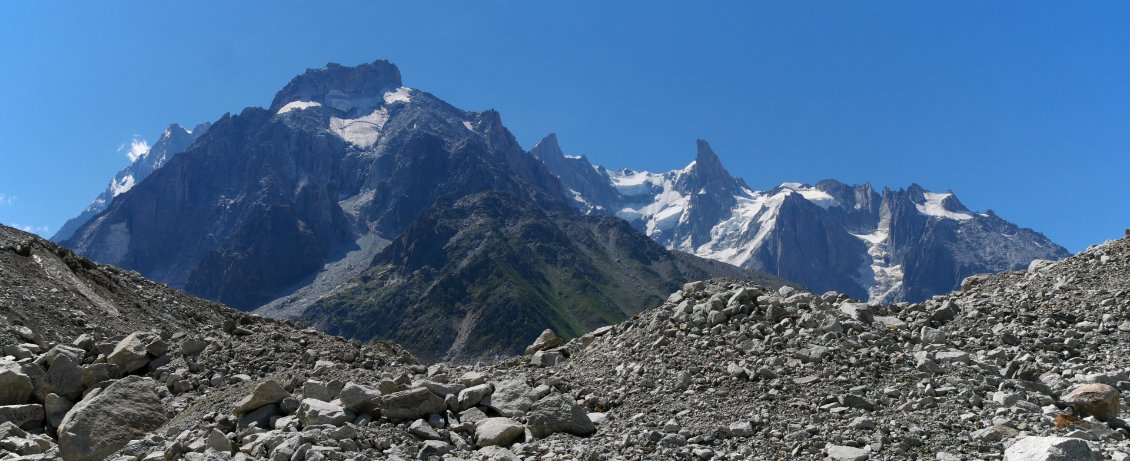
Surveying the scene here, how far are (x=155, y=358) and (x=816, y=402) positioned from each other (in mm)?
19072

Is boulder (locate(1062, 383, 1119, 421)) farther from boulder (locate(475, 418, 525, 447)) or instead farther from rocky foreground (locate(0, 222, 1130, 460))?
boulder (locate(475, 418, 525, 447))

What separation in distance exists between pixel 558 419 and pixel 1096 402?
10590 millimetres

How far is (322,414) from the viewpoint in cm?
1747

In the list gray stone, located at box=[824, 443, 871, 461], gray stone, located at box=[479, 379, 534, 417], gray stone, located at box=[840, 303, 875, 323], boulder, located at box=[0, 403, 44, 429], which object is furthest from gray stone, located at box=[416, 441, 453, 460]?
gray stone, located at box=[840, 303, 875, 323]

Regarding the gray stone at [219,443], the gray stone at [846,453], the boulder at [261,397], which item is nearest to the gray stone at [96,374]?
the boulder at [261,397]

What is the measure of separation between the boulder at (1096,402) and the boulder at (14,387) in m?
24.8

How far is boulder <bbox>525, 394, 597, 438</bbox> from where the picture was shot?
58.9 feet

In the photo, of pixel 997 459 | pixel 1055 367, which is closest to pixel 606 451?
pixel 997 459

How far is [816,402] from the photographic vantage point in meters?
17.8

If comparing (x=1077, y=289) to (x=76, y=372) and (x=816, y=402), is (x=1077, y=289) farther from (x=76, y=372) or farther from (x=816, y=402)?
(x=76, y=372)

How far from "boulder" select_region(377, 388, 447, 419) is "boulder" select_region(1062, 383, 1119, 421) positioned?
12.8 m

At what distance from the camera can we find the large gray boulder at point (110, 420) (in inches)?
762

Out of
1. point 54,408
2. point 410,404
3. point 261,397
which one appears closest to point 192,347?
point 54,408

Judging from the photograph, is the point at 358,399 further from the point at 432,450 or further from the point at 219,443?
the point at 219,443
